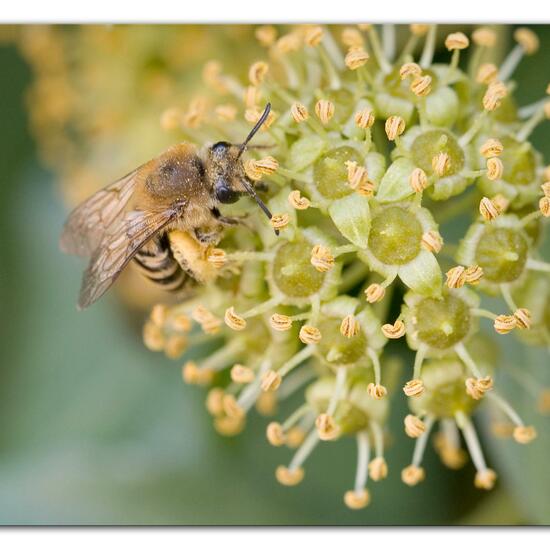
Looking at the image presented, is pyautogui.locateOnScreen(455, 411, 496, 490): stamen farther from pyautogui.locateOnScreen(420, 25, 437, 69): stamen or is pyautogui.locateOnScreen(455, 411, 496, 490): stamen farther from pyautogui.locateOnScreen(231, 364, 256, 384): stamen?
pyautogui.locateOnScreen(420, 25, 437, 69): stamen

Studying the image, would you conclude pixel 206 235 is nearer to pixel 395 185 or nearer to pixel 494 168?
pixel 395 185

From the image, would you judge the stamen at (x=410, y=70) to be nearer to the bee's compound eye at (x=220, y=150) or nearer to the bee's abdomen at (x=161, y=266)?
the bee's compound eye at (x=220, y=150)

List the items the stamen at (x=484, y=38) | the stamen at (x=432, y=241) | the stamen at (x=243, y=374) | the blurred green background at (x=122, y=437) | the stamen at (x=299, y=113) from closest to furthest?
the stamen at (x=432, y=241) < the stamen at (x=299, y=113) < the stamen at (x=243, y=374) < the stamen at (x=484, y=38) < the blurred green background at (x=122, y=437)

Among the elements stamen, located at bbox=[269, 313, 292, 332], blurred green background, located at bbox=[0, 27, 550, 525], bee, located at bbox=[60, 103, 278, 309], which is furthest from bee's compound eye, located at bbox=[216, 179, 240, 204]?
blurred green background, located at bbox=[0, 27, 550, 525]

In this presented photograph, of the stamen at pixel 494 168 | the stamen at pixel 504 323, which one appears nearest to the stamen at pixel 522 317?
the stamen at pixel 504 323

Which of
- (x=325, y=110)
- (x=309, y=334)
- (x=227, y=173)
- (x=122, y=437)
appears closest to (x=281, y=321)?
(x=309, y=334)
